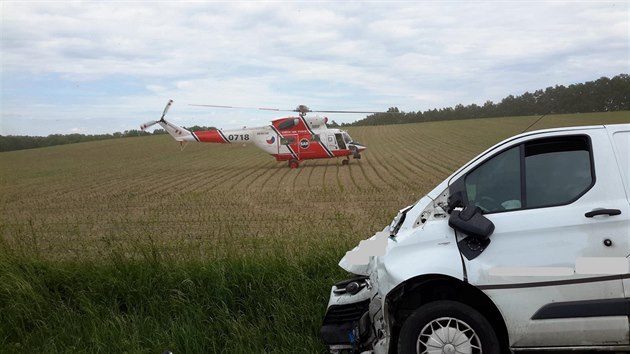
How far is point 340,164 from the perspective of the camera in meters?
16.5

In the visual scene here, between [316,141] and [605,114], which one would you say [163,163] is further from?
[605,114]

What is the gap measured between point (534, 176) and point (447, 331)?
138 cm

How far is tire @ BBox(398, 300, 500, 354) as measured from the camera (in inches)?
149

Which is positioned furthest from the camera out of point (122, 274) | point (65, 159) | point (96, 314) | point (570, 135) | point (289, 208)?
point (65, 159)

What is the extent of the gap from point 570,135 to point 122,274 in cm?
527

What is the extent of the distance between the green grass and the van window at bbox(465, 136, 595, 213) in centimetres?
216

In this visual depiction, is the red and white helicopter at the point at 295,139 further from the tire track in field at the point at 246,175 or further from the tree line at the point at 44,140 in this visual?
the tree line at the point at 44,140

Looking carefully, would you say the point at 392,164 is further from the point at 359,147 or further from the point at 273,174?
the point at 359,147

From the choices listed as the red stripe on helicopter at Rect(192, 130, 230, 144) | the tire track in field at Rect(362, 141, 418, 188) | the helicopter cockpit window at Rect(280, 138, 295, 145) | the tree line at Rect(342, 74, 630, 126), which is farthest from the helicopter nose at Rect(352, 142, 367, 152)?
the tree line at Rect(342, 74, 630, 126)

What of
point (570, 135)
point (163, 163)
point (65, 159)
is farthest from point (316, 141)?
point (570, 135)

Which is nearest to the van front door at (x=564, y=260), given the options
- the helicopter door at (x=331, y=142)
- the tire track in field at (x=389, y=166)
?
the tire track in field at (x=389, y=166)

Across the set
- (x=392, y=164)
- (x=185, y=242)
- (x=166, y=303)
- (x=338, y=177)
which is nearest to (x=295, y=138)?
(x=338, y=177)

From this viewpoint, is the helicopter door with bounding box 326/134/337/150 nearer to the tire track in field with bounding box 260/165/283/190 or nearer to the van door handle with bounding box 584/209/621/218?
the tire track in field with bounding box 260/165/283/190

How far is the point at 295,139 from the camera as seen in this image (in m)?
18.1
